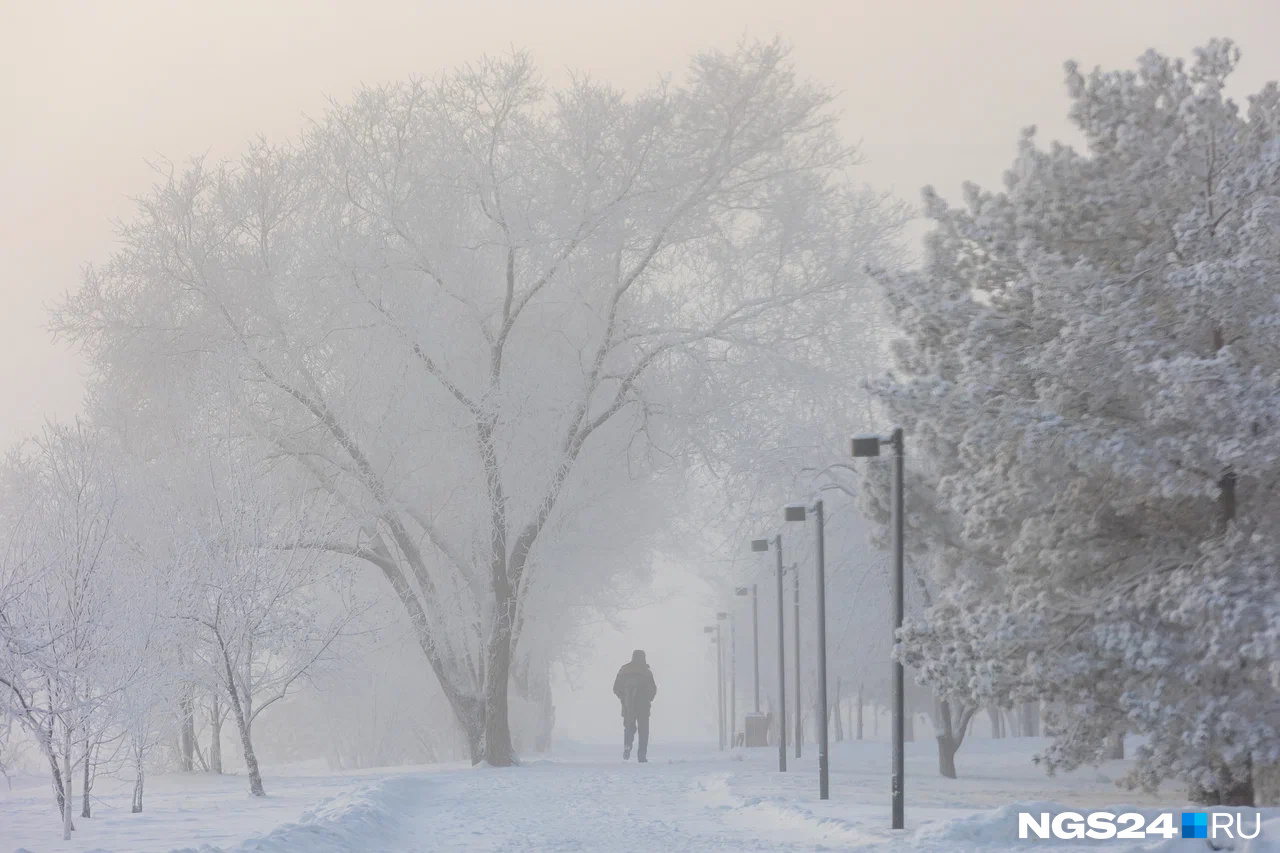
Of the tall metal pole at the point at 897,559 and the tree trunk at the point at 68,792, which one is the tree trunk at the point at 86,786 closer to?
the tree trunk at the point at 68,792

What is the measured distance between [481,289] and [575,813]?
1475cm

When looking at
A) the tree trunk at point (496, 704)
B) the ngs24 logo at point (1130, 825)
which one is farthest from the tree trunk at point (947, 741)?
the ngs24 logo at point (1130, 825)

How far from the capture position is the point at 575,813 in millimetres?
17844

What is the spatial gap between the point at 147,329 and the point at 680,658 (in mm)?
157288

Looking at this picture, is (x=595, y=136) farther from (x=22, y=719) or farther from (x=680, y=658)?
(x=680, y=658)

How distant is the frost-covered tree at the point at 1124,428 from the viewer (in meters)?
14.6

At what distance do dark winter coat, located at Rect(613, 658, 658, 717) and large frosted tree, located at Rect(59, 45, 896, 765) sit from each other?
144 inches

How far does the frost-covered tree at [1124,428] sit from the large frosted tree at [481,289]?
1115 cm

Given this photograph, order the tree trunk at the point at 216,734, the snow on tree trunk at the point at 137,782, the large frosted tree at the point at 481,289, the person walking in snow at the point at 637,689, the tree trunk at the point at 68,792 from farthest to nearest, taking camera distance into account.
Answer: the person walking in snow at the point at 637,689 < the tree trunk at the point at 216,734 < the large frosted tree at the point at 481,289 < the snow on tree trunk at the point at 137,782 < the tree trunk at the point at 68,792

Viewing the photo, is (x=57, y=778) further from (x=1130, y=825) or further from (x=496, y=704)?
(x=496, y=704)

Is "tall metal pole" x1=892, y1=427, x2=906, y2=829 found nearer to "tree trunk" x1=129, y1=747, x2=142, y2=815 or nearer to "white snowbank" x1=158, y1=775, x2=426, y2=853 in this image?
"white snowbank" x1=158, y1=775, x2=426, y2=853

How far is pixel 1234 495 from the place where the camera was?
15305mm

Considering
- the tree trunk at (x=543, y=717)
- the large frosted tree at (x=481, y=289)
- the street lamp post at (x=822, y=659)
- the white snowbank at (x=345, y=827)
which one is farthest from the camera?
the tree trunk at (x=543, y=717)

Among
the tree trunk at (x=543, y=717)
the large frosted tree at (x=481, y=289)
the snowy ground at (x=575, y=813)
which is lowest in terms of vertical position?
the tree trunk at (x=543, y=717)
